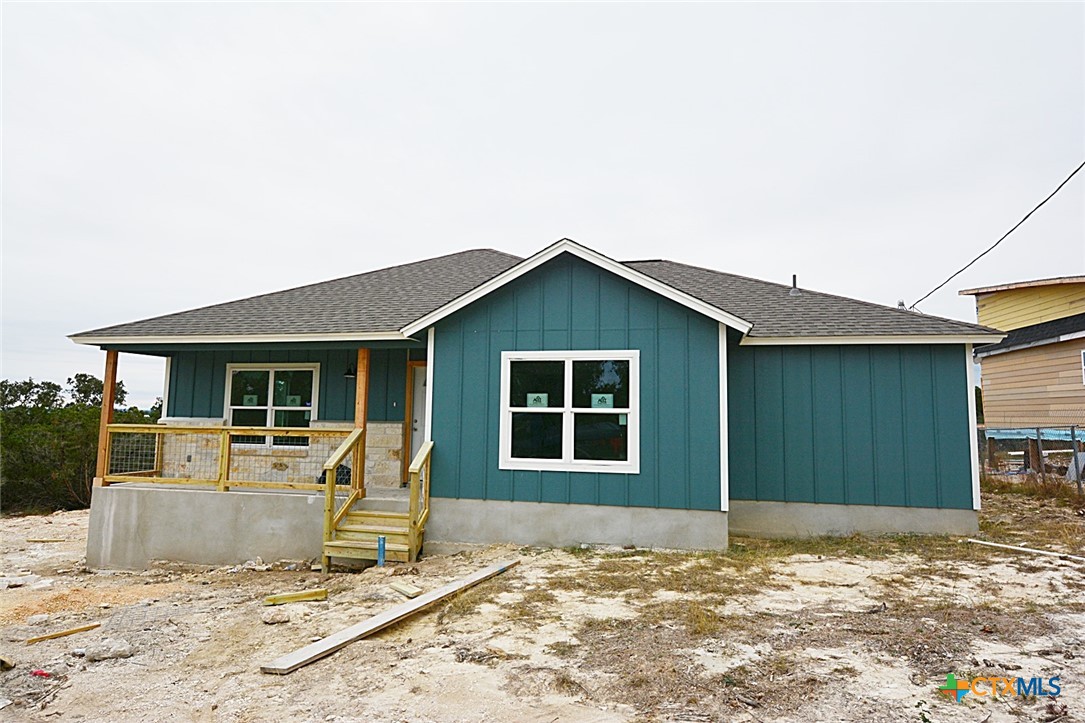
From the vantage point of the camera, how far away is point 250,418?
1109 centimetres

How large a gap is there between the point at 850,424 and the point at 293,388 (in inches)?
340

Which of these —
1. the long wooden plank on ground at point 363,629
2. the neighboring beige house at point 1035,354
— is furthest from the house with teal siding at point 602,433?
the neighboring beige house at point 1035,354

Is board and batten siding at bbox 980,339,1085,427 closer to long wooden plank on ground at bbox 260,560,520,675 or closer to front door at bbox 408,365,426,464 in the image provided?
front door at bbox 408,365,426,464

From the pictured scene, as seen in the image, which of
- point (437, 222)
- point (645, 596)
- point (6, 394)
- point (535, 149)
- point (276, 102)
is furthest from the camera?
point (437, 222)

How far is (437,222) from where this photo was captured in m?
26.5

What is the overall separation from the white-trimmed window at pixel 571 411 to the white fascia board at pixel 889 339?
6.67ft

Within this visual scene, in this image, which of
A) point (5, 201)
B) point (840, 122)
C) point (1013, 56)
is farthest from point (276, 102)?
point (1013, 56)

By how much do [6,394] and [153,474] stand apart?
20.1 m

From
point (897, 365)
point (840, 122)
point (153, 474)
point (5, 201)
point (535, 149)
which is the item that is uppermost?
point (535, 149)

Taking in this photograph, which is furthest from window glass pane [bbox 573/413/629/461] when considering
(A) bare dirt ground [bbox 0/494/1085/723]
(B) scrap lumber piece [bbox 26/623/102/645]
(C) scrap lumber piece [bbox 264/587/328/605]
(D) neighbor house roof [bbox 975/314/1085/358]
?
(D) neighbor house roof [bbox 975/314/1085/358]

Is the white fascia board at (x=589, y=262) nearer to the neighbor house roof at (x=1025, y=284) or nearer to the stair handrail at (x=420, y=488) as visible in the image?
the stair handrail at (x=420, y=488)

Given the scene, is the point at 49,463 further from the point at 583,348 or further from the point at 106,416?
the point at 583,348

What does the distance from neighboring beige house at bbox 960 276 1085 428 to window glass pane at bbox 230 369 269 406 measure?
15.7 metres

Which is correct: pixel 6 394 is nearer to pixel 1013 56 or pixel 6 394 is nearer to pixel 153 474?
pixel 153 474
